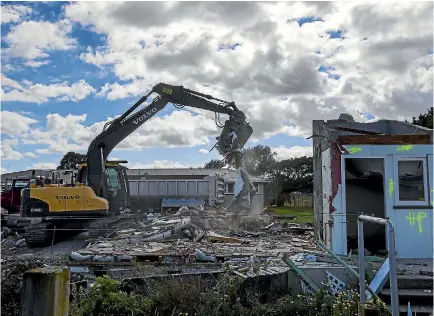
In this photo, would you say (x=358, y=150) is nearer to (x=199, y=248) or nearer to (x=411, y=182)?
(x=411, y=182)

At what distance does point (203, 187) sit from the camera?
31.2 meters

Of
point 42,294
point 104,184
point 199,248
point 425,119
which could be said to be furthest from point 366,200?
point 425,119

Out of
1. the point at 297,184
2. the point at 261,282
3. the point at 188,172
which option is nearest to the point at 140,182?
the point at 188,172

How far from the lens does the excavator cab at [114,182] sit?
642 inches

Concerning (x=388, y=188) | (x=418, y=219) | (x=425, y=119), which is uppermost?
(x=425, y=119)

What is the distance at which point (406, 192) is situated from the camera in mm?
8766

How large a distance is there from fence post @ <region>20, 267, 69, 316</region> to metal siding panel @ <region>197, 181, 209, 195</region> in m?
27.4

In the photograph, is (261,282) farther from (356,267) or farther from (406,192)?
(406,192)

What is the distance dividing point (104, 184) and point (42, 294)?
490 inches

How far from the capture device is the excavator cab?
16297mm

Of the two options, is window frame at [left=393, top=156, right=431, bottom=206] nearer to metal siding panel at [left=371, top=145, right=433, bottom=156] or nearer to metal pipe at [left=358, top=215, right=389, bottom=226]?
metal siding panel at [left=371, top=145, right=433, bottom=156]

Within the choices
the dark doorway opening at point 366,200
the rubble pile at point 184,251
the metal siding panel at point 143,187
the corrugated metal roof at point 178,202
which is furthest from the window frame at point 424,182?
the metal siding panel at point 143,187

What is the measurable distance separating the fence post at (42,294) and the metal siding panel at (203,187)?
2744 cm

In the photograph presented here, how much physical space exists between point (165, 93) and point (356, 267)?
1091cm
